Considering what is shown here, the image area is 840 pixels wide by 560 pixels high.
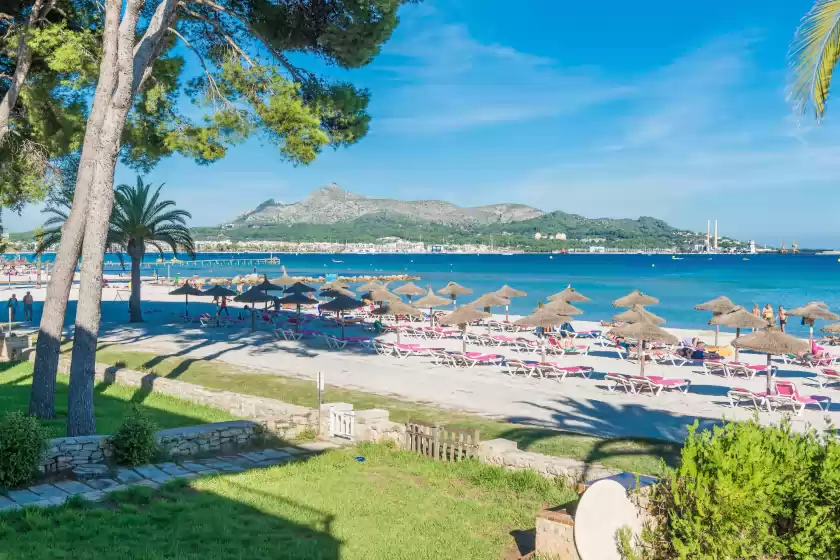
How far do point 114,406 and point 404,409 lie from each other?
205 inches

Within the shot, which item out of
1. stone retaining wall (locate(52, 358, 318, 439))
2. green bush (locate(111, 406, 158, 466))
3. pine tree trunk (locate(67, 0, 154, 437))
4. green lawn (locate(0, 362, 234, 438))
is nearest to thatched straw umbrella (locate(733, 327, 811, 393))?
stone retaining wall (locate(52, 358, 318, 439))

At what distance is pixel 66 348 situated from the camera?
1797 cm

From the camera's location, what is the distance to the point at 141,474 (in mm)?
7473

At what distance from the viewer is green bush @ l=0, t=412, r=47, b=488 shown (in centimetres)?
667

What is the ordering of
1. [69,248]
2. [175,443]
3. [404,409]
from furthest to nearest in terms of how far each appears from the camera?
1. [404,409]
2. [69,248]
3. [175,443]

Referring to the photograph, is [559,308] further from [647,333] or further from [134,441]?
[134,441]

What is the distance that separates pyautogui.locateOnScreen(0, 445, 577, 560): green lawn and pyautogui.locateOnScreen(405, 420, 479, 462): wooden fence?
0.86ft

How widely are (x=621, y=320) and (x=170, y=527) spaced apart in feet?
51.8

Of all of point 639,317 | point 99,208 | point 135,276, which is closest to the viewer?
point 99,208

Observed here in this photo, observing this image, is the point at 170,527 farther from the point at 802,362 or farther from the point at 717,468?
the point at 802,362

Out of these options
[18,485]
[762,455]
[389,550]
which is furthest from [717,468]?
[18,485]

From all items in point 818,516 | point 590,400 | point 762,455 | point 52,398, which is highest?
point 762,455

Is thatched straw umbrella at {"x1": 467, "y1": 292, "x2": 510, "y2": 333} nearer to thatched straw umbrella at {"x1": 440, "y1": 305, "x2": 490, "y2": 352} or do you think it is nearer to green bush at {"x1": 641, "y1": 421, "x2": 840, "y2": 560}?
thatched straw umbrella at {"x1": 440, "y1": 305, "x2": 490, "y2": 352}

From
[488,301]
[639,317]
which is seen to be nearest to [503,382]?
[639,317]
